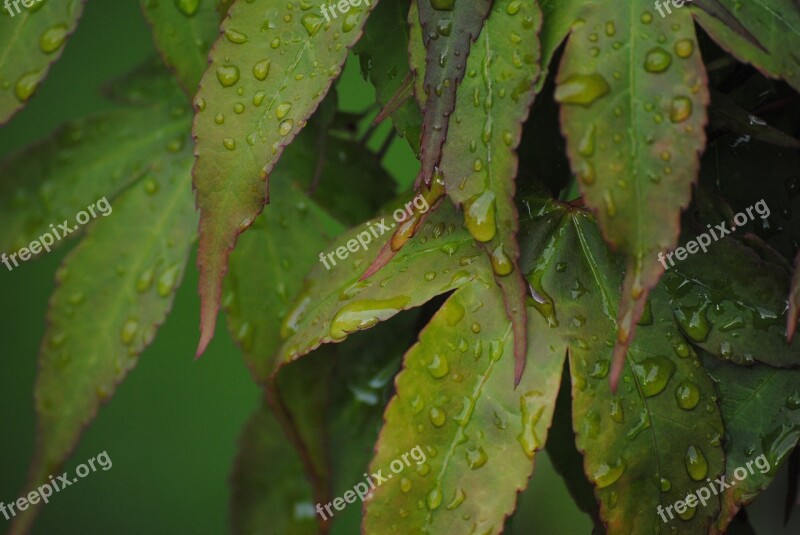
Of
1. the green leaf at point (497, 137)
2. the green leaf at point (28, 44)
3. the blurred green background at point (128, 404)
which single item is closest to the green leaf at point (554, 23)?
the green leaf at point (497, 137)

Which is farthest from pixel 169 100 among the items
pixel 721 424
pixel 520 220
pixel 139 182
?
pixel 721 424

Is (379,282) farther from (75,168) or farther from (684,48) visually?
(75,168)

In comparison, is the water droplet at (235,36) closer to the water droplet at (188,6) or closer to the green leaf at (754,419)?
the water droplet at (188,6)

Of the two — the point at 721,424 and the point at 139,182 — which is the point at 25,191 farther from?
the point at 721,424

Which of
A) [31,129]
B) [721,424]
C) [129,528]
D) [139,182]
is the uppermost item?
[139,182]

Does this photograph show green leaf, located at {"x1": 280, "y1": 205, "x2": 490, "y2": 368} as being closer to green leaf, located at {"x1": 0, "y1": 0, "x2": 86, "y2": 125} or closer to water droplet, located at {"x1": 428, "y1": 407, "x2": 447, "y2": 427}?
water droplet, located at {"x1": 428, "y1": 407, "x2": 447, "y2": 427}

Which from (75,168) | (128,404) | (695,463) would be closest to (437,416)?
(695,463)
